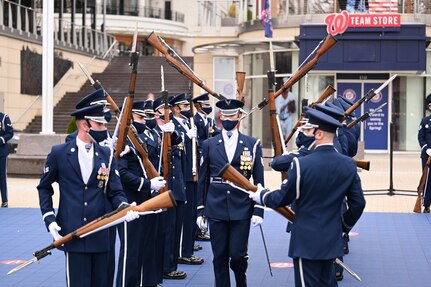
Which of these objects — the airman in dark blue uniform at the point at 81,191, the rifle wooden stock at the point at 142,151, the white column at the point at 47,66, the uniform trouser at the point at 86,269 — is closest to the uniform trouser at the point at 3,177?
the white column at the point at 47,66

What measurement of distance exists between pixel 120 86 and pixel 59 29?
406cm

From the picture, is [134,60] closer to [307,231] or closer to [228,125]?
[228,125]

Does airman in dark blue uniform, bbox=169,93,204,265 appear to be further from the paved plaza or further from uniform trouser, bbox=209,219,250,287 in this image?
uniform trouser, bbox=209,219,250,287

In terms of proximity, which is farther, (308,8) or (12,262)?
(308,8)

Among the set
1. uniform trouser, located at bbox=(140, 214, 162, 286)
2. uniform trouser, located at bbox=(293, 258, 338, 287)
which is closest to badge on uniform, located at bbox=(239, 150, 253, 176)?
uniform trouser, located at bbox=(140, 214, 162, 286)

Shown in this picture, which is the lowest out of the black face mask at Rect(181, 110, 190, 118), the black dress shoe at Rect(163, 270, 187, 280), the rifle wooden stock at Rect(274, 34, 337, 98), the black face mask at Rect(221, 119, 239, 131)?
the black dress shoe at Rect(163, 270, 187, 280)

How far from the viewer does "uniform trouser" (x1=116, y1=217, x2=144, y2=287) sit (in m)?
8.72

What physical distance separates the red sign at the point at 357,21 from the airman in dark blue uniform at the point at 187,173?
18192 millimetres

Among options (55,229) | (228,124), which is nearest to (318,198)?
(55,229)

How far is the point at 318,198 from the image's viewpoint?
6660 mm

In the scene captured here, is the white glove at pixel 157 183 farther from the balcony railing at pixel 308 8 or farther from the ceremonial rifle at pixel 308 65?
the balcony railing at pixel 308 8

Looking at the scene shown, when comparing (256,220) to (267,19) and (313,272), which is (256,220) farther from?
(267,19)

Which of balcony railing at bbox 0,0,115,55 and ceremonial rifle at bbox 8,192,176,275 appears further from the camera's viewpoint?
balcony railing at bbox 0,0,115,55

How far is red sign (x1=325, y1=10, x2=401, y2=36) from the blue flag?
2442mm
